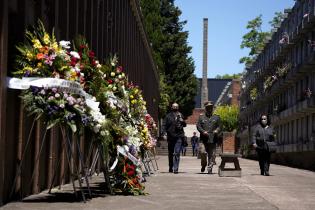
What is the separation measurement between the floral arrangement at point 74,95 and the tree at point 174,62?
6010cm

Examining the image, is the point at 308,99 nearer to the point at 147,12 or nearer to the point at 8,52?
the point at 8,52

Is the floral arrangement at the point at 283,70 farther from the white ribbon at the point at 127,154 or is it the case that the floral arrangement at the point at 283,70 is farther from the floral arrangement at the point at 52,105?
the floral arrangement at the point at 52,105

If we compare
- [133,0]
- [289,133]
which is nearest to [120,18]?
[133,0]

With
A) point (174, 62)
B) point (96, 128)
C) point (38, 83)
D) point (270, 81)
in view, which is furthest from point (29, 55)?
point (174, 62)

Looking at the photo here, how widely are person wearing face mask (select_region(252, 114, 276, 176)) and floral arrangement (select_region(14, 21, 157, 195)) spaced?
10102mm

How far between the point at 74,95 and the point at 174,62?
64.7 m

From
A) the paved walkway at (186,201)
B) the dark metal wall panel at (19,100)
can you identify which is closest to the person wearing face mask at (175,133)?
the dark metal wall panel at (19,100)

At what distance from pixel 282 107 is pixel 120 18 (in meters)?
27.0

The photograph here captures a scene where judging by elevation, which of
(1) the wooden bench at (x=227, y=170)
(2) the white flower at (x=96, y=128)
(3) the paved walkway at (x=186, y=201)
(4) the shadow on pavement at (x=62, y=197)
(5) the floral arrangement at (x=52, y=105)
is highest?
(5) the floral arrangement at (x=52, y=105)

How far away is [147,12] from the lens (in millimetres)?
69250

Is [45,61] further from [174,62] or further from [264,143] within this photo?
[174,62]

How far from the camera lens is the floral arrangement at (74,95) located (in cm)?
945

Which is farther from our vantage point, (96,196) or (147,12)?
(147,12)

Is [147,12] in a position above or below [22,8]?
above
